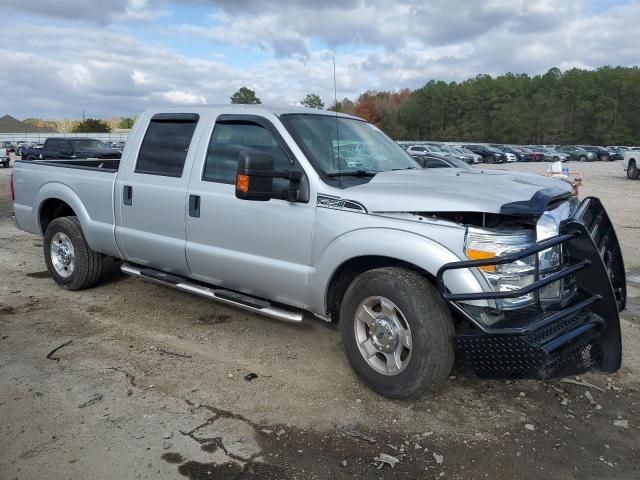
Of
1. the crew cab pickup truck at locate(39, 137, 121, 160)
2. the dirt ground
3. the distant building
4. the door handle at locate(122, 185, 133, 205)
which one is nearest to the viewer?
the dirt ground

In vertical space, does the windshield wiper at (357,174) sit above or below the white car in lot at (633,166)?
above

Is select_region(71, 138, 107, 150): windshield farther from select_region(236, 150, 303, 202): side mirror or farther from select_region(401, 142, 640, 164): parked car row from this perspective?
select_region(401, 142, 640, 164): parked car row

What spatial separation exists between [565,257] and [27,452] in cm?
335

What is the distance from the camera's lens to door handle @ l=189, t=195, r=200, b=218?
464 cm

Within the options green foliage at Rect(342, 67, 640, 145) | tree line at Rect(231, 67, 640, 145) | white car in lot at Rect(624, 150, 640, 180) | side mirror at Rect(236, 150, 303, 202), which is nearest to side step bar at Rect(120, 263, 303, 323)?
side mirror at Rect(236, 150, 303, 202)

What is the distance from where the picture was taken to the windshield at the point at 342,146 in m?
4.19

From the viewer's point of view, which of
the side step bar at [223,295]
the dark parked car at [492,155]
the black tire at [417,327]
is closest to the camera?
the black tire at [417,327]

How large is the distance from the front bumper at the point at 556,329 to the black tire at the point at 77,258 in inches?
161

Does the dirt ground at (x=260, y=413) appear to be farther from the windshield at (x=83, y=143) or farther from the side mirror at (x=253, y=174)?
the windshield at (x=83, y=143)

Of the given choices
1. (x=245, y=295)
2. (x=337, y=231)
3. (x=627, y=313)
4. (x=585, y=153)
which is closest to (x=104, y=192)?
(x=245, y=295)

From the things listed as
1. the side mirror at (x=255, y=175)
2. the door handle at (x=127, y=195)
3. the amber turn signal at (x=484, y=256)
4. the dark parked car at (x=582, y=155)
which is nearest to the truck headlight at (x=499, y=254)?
the amber turn signal at (x=484, y=256)

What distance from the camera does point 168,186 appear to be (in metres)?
4.89

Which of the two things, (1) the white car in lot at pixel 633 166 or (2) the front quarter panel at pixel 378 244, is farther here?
(1) the white car in lot at pixel 633 166

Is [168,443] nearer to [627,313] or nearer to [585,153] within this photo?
[627,313]
